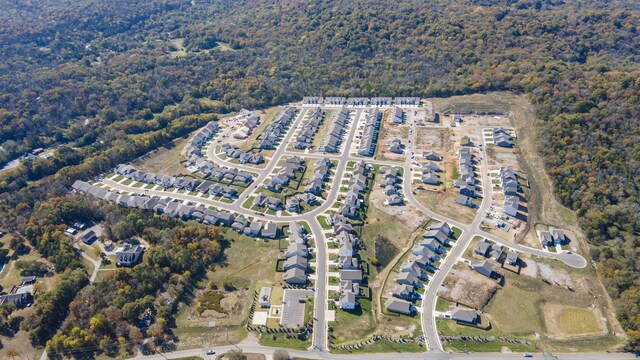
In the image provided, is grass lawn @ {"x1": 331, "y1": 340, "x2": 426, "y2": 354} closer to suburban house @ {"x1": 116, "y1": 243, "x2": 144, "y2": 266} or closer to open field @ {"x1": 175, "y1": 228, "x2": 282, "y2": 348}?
open field @ {"x1": 175, "y1": 228, "x2": 282, "y2": 348}

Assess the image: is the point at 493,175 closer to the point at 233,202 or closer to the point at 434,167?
the point at 434,167

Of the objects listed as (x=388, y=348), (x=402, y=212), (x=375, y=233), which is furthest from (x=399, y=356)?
(x=402, y=212)

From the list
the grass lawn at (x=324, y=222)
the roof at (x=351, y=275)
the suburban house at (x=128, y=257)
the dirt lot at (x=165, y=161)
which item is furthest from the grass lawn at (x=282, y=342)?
the dirt lot at (x=165, y=161)

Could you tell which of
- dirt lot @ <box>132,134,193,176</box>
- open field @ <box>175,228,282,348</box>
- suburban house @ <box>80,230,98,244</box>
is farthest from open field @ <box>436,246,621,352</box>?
dirt lot @ <box>132,134,193,176</box>

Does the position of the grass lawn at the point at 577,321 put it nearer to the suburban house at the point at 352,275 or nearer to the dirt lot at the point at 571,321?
the dirt lot at the point at 571,321

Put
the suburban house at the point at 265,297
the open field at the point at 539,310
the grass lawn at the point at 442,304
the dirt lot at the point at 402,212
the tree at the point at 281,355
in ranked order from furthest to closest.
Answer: the dirt lot at the point at 402,212
the suburban house at the point at 265,297
the grass lawn at the point at 442,304
the open field at the point at 539,310
the tree at the point at 281,355

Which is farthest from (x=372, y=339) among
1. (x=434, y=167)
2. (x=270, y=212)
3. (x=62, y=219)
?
(x=62, y=219)

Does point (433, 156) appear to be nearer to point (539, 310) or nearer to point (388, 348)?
point (539, 310)
